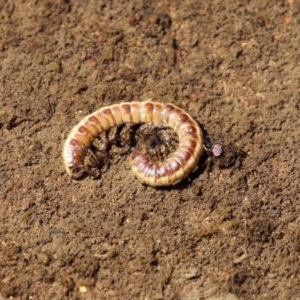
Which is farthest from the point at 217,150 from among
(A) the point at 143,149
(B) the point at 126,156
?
(B) the point at 126,156

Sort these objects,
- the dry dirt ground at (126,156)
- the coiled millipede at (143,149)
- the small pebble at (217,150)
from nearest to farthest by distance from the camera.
Result: the dry dirt ground at (126,156), the coiled millipede at (143,149), the small pebble at (217,150)

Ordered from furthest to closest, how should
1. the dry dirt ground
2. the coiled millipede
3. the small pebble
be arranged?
the small pebble → the coiled millipede → the dry dirt ground

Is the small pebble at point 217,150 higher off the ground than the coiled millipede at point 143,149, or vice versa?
the coiled millipede at point 143,149

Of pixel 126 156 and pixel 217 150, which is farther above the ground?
pixel 126 156

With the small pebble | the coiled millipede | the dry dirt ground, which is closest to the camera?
the dry dirt ground

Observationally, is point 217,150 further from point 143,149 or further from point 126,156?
point 126,156

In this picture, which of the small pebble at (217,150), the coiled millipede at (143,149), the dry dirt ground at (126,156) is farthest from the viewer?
the small pebble at (217,150)
